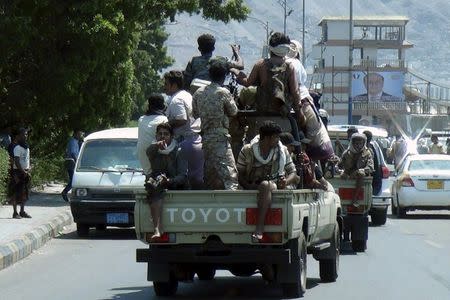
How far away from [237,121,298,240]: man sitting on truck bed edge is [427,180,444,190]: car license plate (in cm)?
1581

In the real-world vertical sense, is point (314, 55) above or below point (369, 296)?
above

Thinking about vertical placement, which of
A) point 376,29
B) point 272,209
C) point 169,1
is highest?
point 376,29

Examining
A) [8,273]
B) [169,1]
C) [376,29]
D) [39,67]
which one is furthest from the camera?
[376,29]

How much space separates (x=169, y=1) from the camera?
117 feet

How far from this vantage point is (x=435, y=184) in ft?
98.0

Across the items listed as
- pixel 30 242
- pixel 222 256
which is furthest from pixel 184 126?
pixel 30 242

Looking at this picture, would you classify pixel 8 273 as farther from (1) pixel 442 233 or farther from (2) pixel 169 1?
(2) pixel 169 1

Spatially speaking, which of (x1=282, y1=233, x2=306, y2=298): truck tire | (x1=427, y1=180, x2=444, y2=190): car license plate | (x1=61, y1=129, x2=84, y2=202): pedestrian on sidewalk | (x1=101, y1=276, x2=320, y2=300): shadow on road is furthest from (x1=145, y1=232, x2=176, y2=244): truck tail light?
(x1=61, y1=129, x2=84, y2=202): pedestrian on sidewalk

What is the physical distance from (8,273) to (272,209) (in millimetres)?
5318

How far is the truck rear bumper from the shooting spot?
13.8m

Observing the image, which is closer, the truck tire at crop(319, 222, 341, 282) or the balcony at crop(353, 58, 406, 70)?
the truck tire at crop(319, 222, 341, 282)

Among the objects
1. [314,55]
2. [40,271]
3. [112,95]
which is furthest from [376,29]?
[40,271]

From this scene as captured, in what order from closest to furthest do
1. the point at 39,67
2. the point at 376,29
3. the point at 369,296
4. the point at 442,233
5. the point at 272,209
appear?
the point at 272,209 < the point at 369,296 < the point at 442,233 < the point at 39,67 < the point at 376,29

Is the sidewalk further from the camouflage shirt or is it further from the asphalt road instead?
the camouflage shirt
